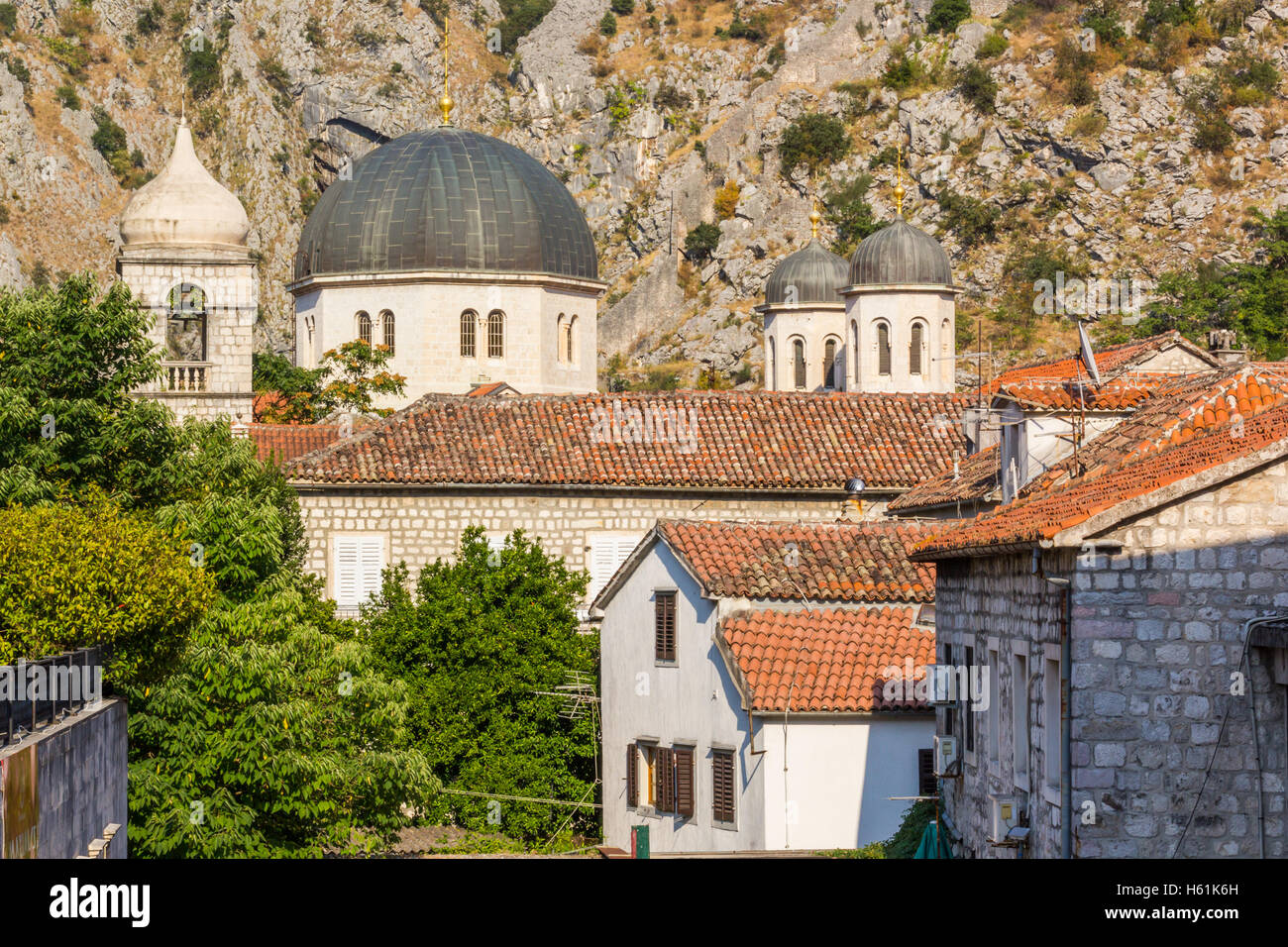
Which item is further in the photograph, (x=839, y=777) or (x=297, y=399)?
(x=297, y=399)

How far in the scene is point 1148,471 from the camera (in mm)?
16391

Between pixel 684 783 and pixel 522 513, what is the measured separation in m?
10.4

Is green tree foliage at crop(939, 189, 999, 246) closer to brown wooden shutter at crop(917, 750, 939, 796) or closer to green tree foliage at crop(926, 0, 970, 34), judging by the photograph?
green tree foliage at crop(926, 0, 970, 34)

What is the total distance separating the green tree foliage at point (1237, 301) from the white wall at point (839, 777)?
43748mm

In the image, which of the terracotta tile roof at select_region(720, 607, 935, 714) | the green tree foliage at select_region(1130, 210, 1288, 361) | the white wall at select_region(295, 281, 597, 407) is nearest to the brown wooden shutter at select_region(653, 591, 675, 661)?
the terracotta tile roof at select_region(720, 607, 935, 714)

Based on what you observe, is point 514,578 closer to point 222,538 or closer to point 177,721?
point 222,538

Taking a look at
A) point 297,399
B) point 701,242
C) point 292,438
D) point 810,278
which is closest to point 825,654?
point 292,438

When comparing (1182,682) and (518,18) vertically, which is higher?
(518,18)

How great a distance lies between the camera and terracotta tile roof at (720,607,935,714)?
2484 centimetres

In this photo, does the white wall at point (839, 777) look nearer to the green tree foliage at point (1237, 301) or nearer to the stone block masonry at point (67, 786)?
the stone block masonry at point (67, 786)

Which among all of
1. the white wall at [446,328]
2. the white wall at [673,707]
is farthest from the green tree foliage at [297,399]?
the white wall at [673,707]

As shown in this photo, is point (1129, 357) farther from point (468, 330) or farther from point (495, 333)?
point (468, 330)

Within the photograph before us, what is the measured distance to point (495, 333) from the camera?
52.6 metres

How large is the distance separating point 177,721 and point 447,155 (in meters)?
34.7
